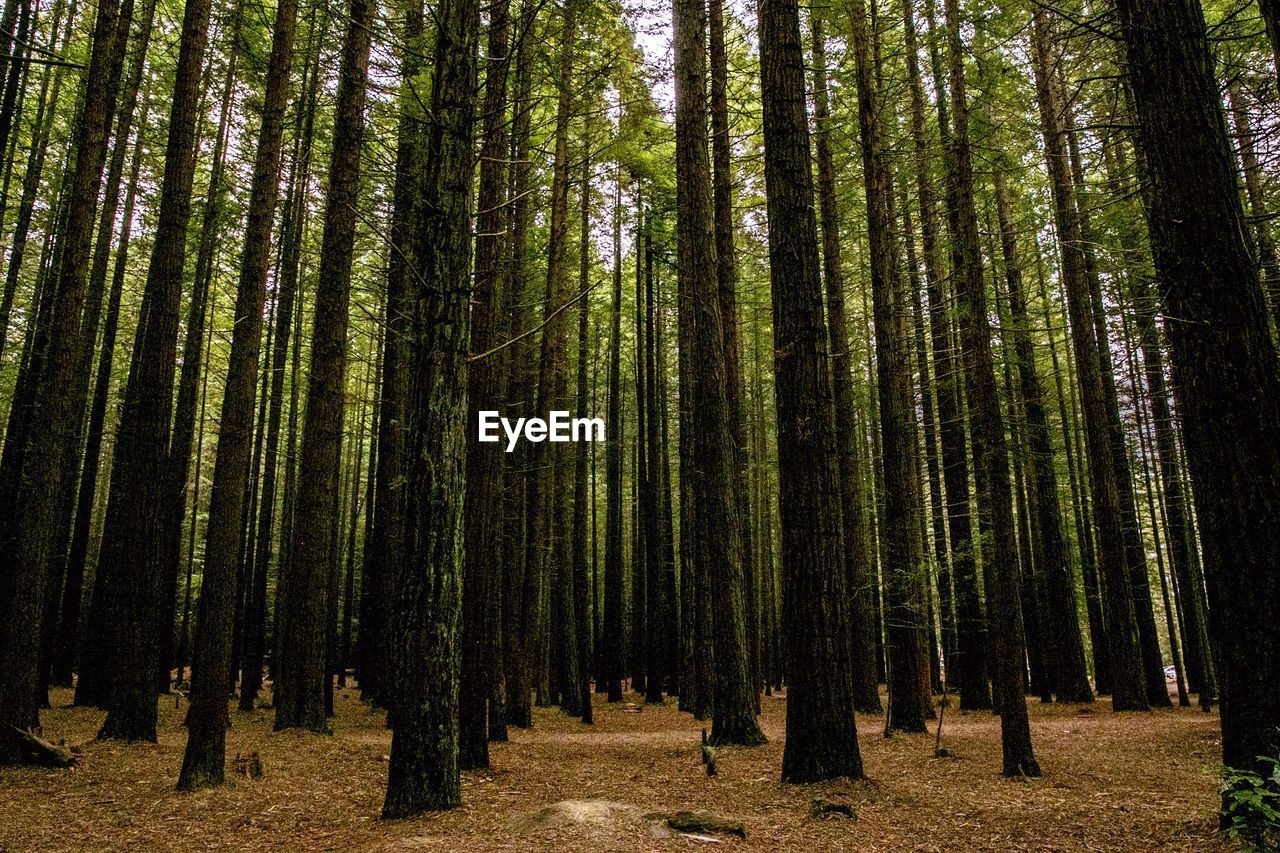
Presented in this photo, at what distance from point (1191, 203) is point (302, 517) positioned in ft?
38.6

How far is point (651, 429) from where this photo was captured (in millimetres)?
17594

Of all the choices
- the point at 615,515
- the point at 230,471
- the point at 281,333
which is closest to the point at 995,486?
the point at 230,471

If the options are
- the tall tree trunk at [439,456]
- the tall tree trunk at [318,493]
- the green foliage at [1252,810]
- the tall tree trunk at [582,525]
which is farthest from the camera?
the tall tree trunk at [582,525]

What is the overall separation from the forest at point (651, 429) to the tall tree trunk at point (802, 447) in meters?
0.04

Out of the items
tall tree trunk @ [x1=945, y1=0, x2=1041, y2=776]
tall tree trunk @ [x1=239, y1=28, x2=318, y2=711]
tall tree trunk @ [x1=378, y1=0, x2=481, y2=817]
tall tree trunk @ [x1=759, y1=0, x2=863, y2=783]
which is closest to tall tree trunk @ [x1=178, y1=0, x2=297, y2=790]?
tall tree trunk @ [x1=378, y1=0, x2=481, y2=817]

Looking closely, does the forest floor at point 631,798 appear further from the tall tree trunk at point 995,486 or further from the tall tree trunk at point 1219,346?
the tall tree trunk at point 1219,346

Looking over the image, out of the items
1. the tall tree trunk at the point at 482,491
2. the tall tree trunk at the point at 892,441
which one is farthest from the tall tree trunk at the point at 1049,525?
the tall tree trunk at the point at 482,491

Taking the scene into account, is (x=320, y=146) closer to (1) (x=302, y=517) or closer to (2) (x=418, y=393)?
(1) (x=302, y=517)

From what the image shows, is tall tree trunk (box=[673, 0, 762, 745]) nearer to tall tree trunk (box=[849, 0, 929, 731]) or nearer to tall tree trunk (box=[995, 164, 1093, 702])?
tall tree trunk (box=[849, 0, 929, 731])

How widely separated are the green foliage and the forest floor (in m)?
0.24

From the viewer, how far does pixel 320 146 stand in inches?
583

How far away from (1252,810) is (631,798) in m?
4.99

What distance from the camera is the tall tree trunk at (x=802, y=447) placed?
21.7 feet

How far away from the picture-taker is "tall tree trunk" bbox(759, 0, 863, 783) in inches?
261
